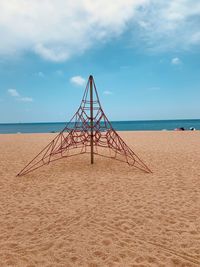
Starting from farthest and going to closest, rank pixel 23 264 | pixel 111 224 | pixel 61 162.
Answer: pixel 61 162, pixel 111 224, pixel 23 264

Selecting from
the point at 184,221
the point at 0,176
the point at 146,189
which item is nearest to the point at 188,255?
the point at 184,221

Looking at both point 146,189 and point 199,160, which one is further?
point 199,160

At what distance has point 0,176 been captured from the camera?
28.8 ft

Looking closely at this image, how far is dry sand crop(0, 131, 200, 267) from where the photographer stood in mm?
3641

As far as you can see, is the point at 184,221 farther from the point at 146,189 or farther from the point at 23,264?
the point at 23,264

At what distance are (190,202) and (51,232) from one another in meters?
3.17

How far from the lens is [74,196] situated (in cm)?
643

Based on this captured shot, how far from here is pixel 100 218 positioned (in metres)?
4.97

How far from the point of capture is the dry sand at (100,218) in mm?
3641

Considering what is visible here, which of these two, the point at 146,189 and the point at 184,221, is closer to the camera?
the point at 184,221

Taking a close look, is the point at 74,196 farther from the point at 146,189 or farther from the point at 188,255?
the point at 188,255

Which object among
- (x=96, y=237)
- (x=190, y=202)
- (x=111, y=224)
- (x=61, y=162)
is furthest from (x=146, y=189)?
(x=61, y=162)

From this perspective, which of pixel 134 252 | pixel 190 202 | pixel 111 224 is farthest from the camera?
pixel 190 202

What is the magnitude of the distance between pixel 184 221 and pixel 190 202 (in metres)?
1.15
